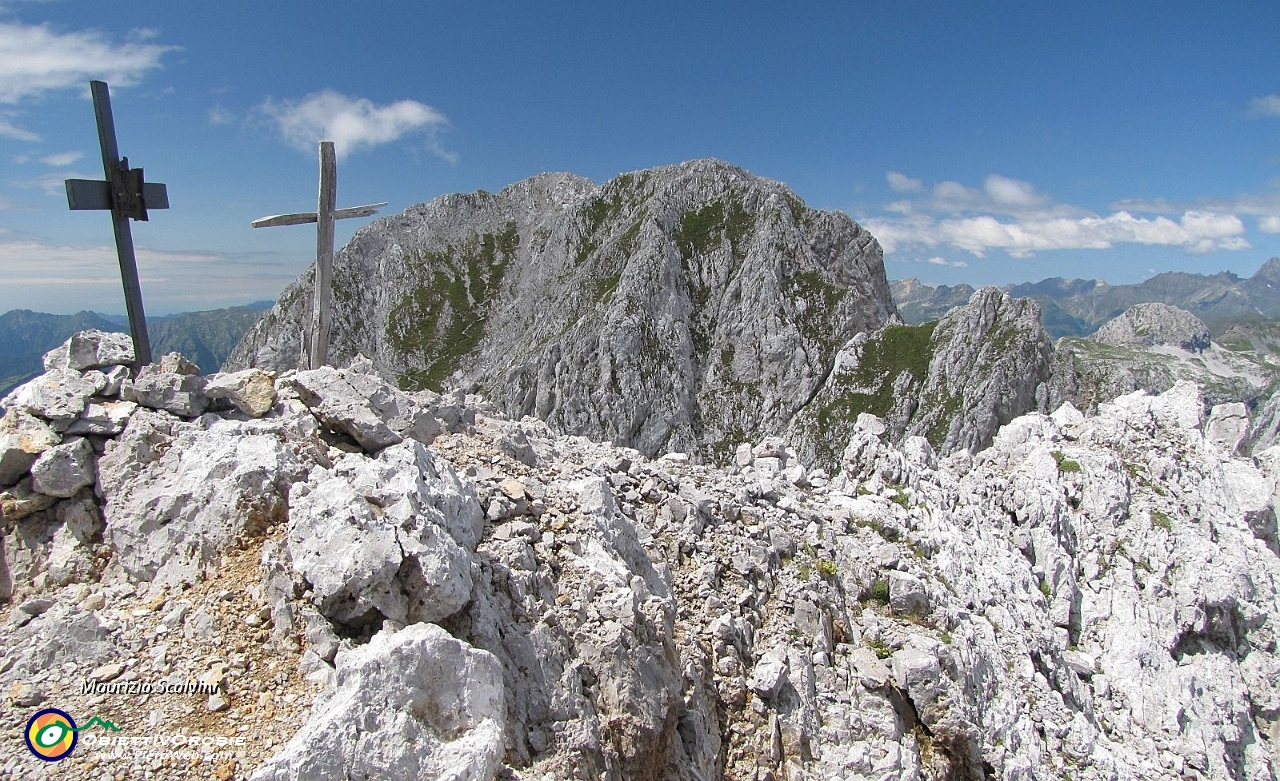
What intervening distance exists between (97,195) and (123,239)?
0.66m

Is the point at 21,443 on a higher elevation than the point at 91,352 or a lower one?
lower

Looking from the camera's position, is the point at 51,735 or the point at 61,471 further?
the point at 61,471

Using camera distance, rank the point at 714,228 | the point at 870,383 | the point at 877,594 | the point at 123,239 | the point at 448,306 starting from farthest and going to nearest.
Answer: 1. the point at 448,306
2. the point at 714,228
3. the point at 870,383
4. the point at 877,594
5. the point at 123,239

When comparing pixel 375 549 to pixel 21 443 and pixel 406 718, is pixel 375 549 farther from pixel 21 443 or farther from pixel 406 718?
pixel 21 443

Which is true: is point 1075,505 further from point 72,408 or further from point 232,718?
point 72,408

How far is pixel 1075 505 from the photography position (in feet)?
65.4

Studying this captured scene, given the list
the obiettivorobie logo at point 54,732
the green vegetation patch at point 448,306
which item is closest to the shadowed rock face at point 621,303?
the green vegetation patch at point 448,306

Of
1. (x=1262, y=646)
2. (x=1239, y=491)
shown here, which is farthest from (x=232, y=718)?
(x=1239, y=491)

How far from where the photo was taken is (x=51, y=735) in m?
4.95

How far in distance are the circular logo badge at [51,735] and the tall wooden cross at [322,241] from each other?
760 cm

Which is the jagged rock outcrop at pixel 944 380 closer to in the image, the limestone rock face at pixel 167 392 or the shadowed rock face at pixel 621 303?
the shadowed rock face at pixel 621 303

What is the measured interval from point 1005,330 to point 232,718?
11995 cm

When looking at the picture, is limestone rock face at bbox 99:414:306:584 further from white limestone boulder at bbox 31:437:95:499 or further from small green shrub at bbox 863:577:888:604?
small green shrub at bbox 863:577:888:604

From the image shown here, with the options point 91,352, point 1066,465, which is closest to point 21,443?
point 91,352
